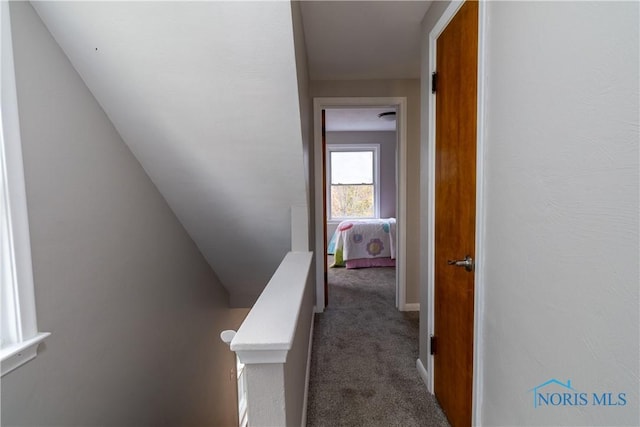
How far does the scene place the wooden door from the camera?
1370 millimetres

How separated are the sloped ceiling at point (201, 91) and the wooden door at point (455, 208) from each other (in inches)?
29.8

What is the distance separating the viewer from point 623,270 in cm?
65

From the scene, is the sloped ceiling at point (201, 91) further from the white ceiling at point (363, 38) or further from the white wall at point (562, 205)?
the white wall at point (562, 205)

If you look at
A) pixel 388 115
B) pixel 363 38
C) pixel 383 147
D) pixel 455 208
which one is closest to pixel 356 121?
pixel 388 115

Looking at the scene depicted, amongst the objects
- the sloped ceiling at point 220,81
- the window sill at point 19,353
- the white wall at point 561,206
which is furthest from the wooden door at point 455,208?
the window sill at point 19,353

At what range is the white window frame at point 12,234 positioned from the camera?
1.08 meters

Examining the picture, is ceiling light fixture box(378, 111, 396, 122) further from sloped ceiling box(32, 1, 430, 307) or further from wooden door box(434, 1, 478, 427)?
wooden door box(434, 1, 478, 427)

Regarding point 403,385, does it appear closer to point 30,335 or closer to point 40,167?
point 30,335

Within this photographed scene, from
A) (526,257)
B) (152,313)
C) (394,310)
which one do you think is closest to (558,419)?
(526,257)

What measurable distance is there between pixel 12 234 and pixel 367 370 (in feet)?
6.49

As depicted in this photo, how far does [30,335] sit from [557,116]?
1.85 m

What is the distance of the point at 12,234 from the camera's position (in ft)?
3.62

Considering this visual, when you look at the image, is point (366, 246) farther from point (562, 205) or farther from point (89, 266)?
point (562, 205)

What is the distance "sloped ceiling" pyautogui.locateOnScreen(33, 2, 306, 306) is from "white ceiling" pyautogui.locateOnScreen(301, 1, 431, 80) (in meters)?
0.75
